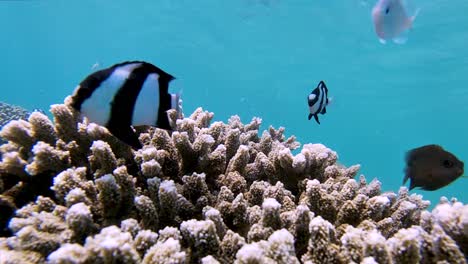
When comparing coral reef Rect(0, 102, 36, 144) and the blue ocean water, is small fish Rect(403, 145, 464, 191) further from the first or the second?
coral reef Rect(0, 102, 36, 144)

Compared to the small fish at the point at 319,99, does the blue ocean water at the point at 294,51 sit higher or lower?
higher

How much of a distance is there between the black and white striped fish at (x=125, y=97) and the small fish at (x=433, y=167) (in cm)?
247

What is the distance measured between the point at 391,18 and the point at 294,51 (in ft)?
157

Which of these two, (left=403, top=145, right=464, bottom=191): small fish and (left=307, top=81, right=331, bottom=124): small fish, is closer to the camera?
(left=403, top=145, right=464, bottom=191): small fish

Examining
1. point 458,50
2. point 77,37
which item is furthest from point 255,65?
point 77,37

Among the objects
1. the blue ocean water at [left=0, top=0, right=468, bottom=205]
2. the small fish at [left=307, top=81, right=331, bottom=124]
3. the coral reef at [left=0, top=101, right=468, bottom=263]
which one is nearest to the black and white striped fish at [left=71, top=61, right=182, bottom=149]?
the blue ocean water at [left=0, top=0, right=468, bottom=205]

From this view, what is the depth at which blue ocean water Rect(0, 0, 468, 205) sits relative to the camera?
3503 centimetres

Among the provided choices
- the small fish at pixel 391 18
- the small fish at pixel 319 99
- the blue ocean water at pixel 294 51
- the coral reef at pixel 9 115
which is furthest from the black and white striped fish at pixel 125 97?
the coral reef at pixel 9 115

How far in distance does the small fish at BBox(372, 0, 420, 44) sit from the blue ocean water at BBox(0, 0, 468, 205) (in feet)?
7.67

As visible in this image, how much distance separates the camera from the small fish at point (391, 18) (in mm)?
3938

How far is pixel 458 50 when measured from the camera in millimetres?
34750

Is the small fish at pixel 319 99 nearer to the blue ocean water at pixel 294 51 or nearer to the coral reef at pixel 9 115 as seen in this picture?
the blue ocean water at pixel 294 51

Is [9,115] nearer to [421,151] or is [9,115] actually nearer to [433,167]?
[421,151]

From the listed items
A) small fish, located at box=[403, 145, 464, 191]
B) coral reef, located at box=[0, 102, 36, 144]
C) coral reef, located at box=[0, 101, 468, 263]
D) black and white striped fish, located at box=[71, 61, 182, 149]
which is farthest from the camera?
coral reef, located at box=[0, 102, 36, 144]
